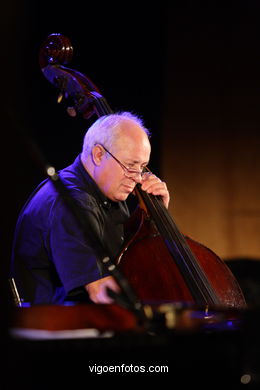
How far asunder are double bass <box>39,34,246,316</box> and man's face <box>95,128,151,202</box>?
0.07m

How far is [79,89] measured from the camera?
2615mm

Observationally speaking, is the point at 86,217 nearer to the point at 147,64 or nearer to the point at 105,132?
the point at 105,132

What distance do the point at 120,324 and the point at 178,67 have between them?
2.86m

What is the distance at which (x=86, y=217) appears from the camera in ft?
6.90

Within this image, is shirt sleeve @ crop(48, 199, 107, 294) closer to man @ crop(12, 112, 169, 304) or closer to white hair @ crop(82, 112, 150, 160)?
man @ crop(12, 112, 169, 304)

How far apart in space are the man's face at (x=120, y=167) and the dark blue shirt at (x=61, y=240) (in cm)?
4

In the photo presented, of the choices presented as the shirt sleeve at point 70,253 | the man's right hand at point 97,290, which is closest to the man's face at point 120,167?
the shirt sleeve at point 70,253

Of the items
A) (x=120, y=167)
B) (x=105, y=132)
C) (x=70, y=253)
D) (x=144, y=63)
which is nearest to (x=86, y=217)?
(x=70, y=253)

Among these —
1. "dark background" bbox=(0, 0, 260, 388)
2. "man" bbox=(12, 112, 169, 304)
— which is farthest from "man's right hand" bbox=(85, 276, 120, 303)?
"dark background" bbox=(0, 0, 260, 388)

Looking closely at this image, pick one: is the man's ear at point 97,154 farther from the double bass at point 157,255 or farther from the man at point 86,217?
the double bass at point 157,255

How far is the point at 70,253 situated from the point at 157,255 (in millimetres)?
338

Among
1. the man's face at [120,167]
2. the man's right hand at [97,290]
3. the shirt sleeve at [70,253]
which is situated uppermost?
the man's face at [120,167]

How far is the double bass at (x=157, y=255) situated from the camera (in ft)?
7.14

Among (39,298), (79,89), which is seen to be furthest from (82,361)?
(79,89)
